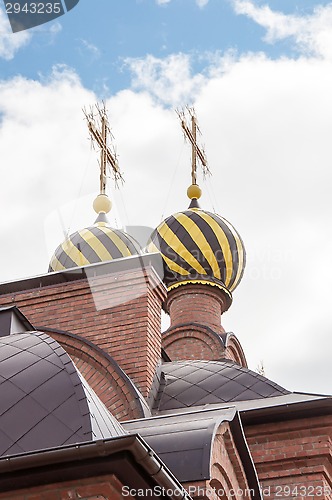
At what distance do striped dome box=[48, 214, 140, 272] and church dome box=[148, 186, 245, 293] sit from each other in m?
0.52

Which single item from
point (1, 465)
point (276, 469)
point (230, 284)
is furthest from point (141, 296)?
point (1, 465)

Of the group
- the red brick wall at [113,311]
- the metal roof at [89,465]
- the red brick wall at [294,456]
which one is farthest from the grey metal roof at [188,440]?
the red brick wall at [113,311]

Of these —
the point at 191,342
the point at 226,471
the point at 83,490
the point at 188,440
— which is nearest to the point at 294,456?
the point at 226,471

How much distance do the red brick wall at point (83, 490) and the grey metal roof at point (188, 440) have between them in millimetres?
837

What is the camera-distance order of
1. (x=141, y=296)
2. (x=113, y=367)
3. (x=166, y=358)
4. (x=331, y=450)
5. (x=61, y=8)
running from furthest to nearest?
(x=166, y=358), (x=141, y=296), (x=113, y=367), (x=331, y=450), (x=61, y=8)

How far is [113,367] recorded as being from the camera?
819 centimetres

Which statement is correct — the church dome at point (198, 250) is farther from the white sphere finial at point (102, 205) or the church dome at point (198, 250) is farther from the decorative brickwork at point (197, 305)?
the white sphere finial at point (102, 205)

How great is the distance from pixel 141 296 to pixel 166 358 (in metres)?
1.26

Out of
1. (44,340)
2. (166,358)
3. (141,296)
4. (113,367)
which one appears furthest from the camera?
(166,358)

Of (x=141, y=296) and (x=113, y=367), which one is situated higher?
(x=141, y=296)

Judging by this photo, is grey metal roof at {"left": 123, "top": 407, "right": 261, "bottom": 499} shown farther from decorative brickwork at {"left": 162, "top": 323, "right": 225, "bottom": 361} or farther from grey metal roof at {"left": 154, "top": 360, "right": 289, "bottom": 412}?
decorative brickwork at {"left": 162, "top": 323, "right": 225, "bottom": 361}

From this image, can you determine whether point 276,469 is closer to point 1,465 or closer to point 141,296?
point 141,296

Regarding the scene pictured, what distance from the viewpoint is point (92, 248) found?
39.1 feet

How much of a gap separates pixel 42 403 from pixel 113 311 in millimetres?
3934
